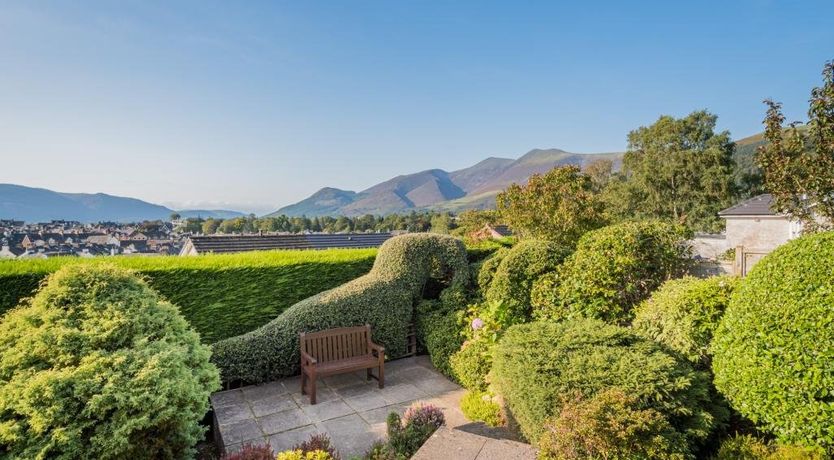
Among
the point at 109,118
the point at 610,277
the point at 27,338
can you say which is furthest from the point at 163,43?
the point at 610,277

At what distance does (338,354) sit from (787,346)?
5.75 metres

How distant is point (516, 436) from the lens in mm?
4371

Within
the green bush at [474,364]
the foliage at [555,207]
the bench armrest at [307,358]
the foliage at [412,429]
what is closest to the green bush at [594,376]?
the foliage at [412,429]

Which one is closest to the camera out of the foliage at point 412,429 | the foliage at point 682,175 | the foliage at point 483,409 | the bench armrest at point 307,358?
the foliage at point 412,429

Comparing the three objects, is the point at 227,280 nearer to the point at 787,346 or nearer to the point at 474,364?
the point at 474,364

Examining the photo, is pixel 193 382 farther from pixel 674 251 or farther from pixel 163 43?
pixel 163 43

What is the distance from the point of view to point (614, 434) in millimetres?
2926

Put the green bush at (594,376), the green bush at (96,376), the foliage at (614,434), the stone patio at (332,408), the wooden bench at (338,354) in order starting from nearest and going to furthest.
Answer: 1. the foliage at (614,434)
2. the green bush at (96,376)
3. the green bush at (594,376)
4. the stone patio at (332,408)
5. the wooden bench at (338,354)

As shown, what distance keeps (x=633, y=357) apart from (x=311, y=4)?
30.3 ft

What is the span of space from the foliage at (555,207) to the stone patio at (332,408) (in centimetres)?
516

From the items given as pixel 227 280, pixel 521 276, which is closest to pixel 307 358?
pixel 227 280

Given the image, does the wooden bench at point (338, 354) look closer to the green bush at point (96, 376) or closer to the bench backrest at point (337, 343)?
the bench backrest at point (337, 343)

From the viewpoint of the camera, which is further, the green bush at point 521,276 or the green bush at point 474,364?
the green bush at point 521,276

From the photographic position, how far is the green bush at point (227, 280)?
20.5ft
